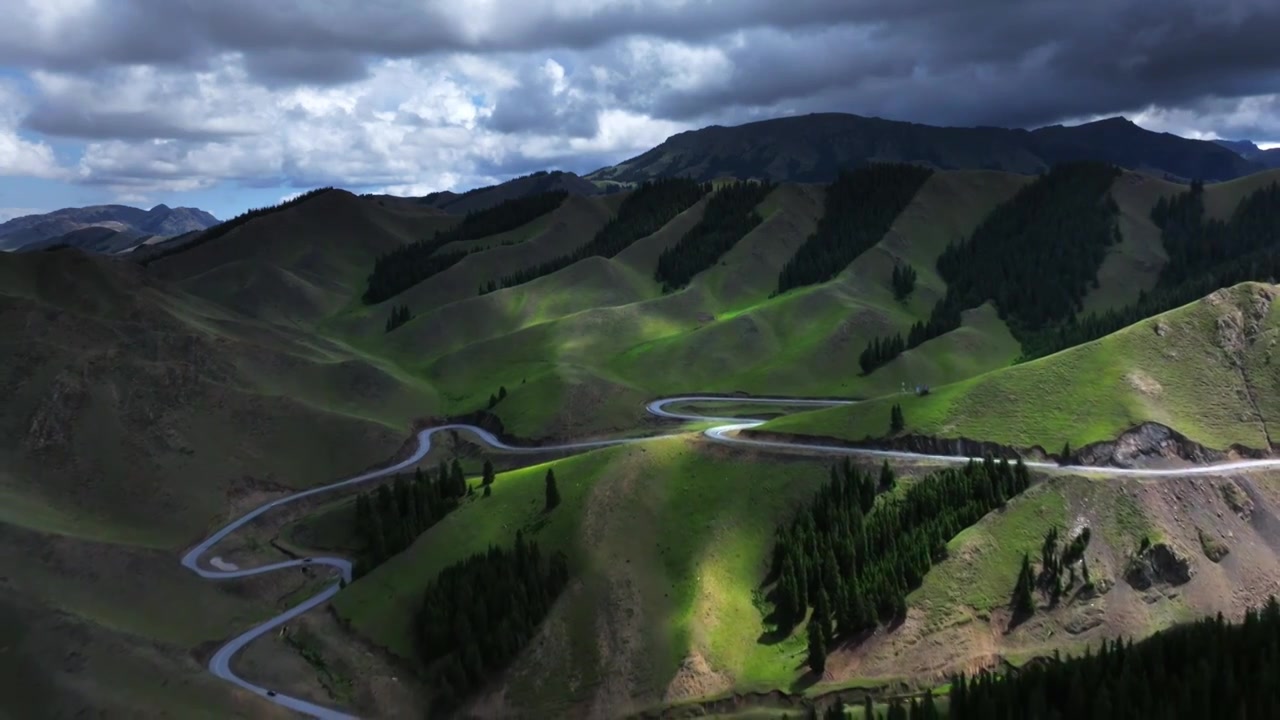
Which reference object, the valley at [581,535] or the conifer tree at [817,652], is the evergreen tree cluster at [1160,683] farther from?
the valley at [581,535]

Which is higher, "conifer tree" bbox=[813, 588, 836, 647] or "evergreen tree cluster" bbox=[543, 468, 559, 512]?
"evergreen tree cluster" bbox=[543, 468, 559, 512]

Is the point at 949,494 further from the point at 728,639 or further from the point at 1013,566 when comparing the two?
the point at 728,639

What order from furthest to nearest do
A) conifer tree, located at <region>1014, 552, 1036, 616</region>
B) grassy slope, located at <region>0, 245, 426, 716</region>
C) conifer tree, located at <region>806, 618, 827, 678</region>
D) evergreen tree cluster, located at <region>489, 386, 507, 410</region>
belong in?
evergreen tree cluster, located at <region>489, 386, 507, 410</region> → conifer tree, located at <region>1014, 552, 1036, 616</region> → grassy slope, located at <region>0, 245, 426, 716</region> → conifer tree, located at <region>806, 618, 827, 678</region>

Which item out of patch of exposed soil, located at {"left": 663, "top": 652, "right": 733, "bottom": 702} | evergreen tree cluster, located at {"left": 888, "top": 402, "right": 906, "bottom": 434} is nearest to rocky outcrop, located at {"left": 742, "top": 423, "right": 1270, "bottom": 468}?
evergreen tree cluster, located at {"left": 888, "top": 402, "right": 906, "bottom": 434}

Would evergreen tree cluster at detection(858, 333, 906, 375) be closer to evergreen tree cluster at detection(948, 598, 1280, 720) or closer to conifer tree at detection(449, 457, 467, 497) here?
conifer tree at detection(449, 457, 467, 497)

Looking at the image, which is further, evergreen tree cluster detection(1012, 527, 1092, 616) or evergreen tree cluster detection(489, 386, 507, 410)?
evergreen tree cluster detection(489, 386, 507, 410)

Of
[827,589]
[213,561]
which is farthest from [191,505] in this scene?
[827,589]

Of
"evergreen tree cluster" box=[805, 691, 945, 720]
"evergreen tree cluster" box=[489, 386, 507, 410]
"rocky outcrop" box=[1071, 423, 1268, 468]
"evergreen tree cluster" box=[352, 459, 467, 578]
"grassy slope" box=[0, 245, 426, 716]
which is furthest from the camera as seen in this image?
"evergreen tree cluster" box=[489, 386, 507, 410]

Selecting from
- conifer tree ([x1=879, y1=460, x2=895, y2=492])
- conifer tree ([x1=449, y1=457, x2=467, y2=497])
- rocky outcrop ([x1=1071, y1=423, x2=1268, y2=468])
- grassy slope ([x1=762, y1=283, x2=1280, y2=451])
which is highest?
grassy slope ([x1=762, y1=283, x2=1280, y2=451])
